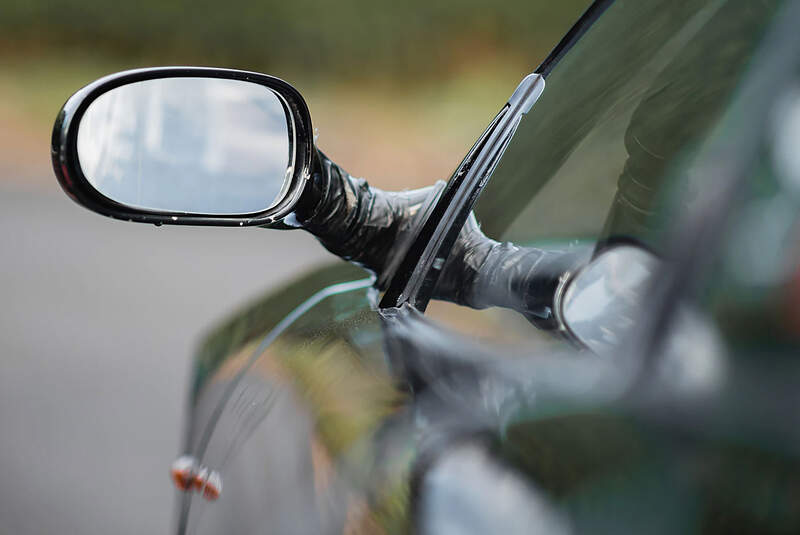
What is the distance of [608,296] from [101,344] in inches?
144

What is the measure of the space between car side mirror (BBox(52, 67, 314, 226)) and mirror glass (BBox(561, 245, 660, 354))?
1.87 feet

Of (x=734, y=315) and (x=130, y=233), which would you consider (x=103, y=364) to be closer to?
(x=130, y=233)

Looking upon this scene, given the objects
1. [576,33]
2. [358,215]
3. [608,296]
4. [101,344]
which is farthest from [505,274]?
[101,344]

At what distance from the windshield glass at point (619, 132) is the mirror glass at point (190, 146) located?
1.45ft

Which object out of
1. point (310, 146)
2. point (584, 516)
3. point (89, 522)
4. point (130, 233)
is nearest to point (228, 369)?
point (310, 146)

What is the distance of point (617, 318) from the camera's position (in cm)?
97

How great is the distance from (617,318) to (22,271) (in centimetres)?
494

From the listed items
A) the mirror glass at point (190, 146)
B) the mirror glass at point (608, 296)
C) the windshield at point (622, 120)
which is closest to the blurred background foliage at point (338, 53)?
the mirror glass at point (190, 146)

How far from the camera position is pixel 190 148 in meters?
1.55

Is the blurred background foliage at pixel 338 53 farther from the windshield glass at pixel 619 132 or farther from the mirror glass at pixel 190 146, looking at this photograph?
the windshield glass at pixel 619 132

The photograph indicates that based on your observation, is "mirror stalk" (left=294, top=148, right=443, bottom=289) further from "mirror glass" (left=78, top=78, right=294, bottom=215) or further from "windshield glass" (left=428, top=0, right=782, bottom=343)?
"windshield glass" (left=428, top=0, right=782, bottom=343)

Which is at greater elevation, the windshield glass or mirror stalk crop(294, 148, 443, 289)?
the windshield glass

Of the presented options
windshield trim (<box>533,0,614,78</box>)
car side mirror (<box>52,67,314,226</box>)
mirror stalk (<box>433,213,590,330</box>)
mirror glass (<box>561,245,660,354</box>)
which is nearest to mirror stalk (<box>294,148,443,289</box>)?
car side mirror (<box>52,67,314,226</box>)

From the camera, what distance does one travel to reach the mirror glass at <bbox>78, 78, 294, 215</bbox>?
148 centimetres
